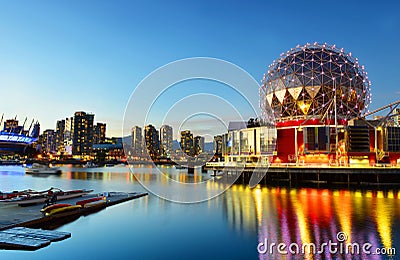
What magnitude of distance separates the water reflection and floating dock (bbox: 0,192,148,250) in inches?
384

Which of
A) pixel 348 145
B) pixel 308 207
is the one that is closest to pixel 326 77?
pixel 348 145

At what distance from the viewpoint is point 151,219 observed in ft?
76.0

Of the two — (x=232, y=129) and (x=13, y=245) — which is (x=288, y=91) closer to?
(x=232, y=129)

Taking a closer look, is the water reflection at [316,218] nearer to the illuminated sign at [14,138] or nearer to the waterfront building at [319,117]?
the waterfront building at [319,117]

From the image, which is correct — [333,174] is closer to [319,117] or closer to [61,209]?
[319,117]

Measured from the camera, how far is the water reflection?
17078 mm

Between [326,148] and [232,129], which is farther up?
[232,129]

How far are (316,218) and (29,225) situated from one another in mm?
17084

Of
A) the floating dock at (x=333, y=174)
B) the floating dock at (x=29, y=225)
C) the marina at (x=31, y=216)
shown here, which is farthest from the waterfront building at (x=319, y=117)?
the floating dock at (x=29, y=225)

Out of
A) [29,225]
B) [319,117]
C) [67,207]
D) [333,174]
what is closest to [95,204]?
[67,207]

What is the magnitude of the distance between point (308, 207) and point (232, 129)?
46.1m

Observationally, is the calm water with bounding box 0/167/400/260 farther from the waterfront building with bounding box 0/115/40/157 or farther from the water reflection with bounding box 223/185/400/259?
the waterfront building with bounding box 0/115/40/157

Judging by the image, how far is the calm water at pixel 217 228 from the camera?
15.4m

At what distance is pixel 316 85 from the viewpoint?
60.7 m
